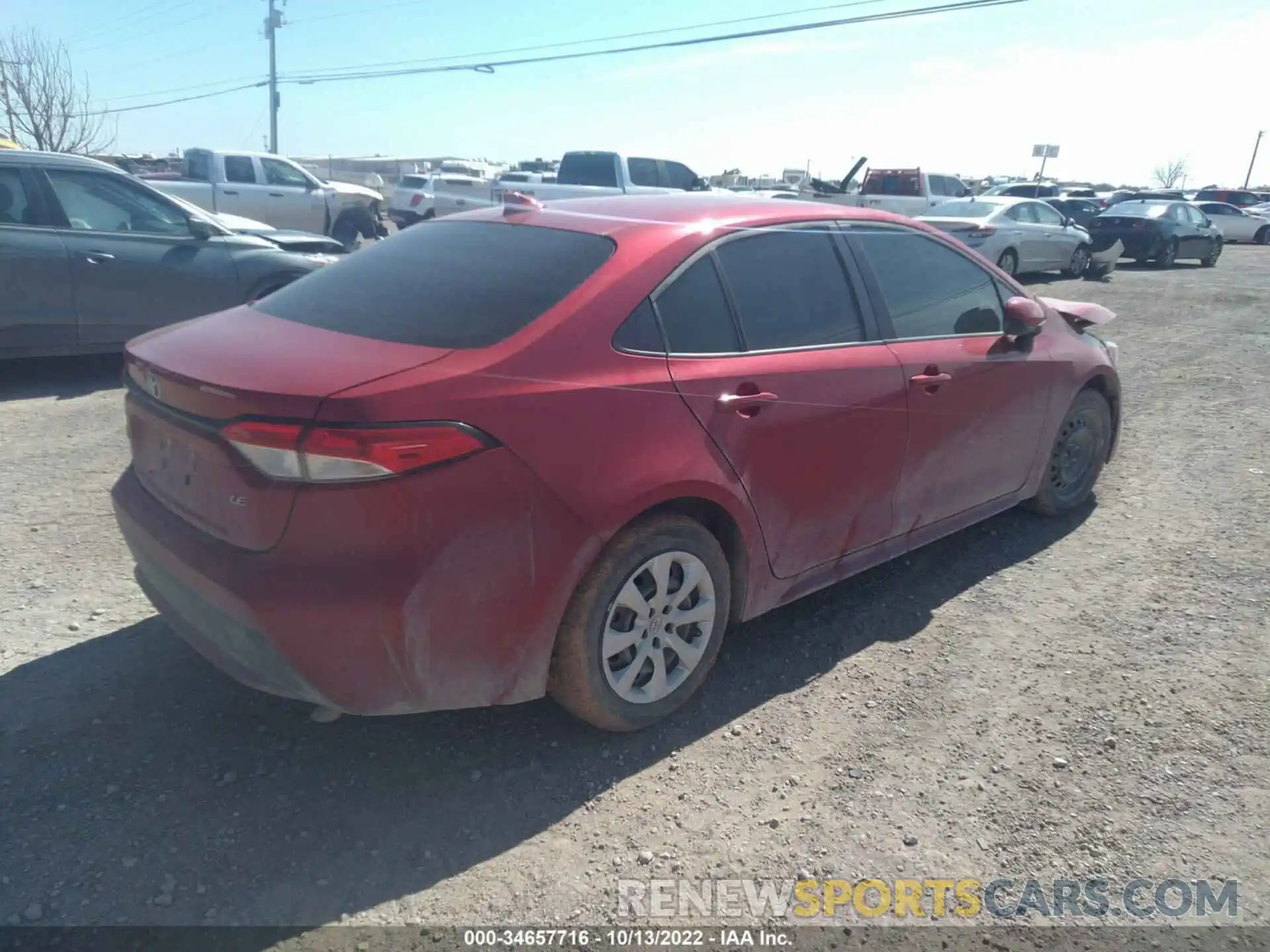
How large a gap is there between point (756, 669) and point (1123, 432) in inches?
182

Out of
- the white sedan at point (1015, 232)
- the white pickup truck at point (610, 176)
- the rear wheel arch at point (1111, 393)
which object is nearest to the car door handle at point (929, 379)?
the rear wheel arch at point (1111, 393)

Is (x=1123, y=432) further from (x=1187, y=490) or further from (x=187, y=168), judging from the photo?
(x=187, y=168)

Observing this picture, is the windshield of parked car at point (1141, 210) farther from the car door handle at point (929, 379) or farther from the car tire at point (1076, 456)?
the car door handle at point (929, 379)

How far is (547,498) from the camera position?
2637mm

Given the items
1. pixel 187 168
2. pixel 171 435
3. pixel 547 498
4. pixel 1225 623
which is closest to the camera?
pixel 547 498

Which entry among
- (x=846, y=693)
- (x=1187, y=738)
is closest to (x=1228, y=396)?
(x=1187, y=738)

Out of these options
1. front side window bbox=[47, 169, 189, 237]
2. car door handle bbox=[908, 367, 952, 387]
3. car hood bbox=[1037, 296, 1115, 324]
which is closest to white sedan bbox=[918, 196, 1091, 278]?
A: car hood bbox=[1037, 296, 1115, 324]

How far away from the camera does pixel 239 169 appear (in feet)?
55.3

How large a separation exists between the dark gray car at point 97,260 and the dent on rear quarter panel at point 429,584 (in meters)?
5.64

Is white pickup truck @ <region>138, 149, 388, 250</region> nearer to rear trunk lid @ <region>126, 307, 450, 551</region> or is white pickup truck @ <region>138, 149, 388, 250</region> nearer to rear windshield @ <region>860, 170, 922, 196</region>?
rear windshield @ <region>860, 170, 922, 196</region>

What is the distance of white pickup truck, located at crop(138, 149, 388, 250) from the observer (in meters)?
16.5

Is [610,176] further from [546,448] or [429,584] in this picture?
[429,584]

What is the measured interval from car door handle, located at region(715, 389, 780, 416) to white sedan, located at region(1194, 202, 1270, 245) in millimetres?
35570

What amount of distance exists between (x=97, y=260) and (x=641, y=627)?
602 centimetres
